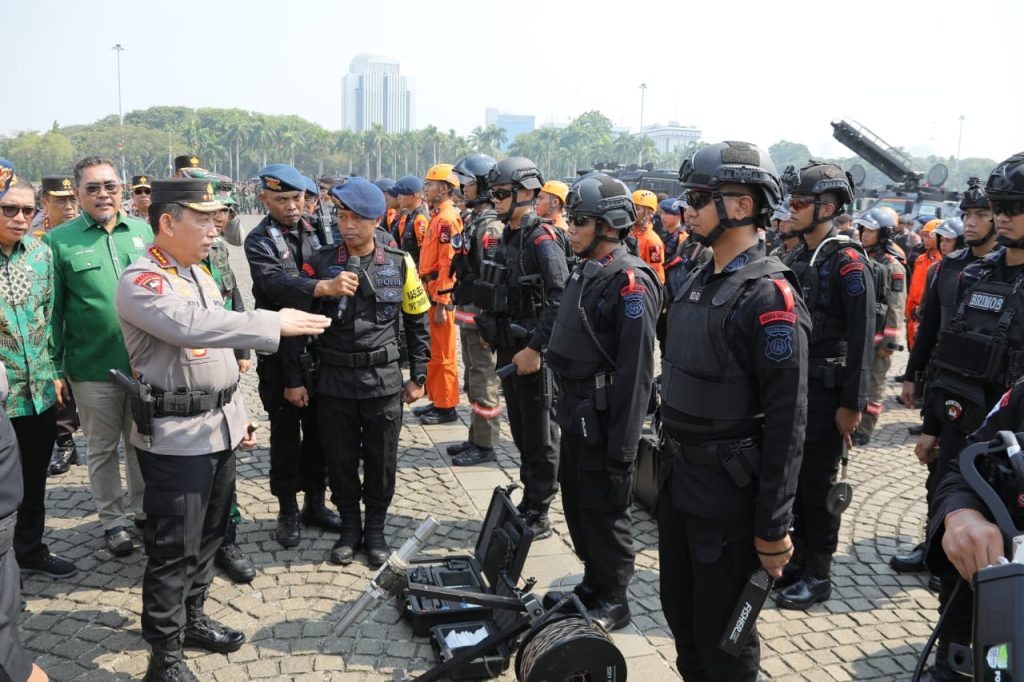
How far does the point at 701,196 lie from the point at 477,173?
492 centimetres

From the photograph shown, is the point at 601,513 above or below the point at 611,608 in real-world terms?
above

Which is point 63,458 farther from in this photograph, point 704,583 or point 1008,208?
point 1008,208

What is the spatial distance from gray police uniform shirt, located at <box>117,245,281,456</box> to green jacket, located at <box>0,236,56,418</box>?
4.45 ft

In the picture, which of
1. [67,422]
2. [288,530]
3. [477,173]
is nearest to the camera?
[288,530]

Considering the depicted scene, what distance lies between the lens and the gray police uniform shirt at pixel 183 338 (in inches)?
128

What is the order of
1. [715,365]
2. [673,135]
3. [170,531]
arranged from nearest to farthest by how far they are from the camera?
[715,365], [170,531], [673,135]

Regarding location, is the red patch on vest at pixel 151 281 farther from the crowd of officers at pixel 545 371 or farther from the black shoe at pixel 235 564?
the black shoe at pixel 235 564

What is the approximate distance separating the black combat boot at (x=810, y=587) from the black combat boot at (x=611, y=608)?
103 cm

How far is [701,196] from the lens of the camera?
3008 mm

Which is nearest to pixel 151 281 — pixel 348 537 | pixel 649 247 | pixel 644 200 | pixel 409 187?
pixel 348 537

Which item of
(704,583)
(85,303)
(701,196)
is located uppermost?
(701,196)

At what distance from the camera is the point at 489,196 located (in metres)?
7.54

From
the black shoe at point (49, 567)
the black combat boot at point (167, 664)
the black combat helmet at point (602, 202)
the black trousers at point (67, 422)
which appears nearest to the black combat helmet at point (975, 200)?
the black combat helmet at point (602, 202)

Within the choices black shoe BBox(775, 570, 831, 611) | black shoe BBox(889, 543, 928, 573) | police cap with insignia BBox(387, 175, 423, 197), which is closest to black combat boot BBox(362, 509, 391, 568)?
black shoe BBox(775, 570, 831, 611)
